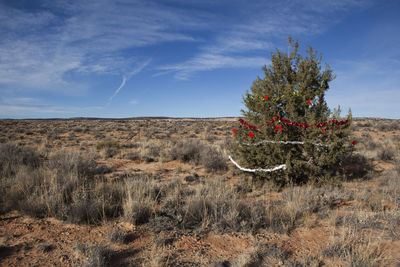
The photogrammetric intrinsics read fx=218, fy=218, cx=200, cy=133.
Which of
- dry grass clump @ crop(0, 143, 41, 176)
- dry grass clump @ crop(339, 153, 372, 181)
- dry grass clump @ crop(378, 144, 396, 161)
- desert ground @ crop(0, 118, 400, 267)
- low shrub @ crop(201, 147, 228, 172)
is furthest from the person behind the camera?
dry grass clump @ crop(378, 144, 396, 161)

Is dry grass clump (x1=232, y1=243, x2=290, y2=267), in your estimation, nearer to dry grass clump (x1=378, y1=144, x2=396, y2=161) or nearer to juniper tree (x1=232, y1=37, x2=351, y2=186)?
juniper tree (x1=232, y1=37, x2=351, y2=186)

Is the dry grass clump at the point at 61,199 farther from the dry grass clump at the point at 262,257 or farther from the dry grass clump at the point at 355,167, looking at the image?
the dry grass clump at the point at 355,167

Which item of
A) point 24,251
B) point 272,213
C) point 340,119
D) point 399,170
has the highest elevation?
point 340,119

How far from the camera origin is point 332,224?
405cm

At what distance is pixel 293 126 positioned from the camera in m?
6.02

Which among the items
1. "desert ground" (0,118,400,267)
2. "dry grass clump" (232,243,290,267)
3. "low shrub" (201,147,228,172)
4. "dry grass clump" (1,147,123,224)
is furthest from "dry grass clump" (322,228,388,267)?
"low shrub" (201,147,228,172)

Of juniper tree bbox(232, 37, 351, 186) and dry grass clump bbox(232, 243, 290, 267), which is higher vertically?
juniper tree bbox(232, 37, 351, 186)

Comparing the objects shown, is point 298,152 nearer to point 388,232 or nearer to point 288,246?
point 388,232

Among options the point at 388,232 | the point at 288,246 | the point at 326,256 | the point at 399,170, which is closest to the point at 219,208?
the point at 288,246

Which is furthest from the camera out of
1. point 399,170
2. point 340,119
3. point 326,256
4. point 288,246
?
point 399,170

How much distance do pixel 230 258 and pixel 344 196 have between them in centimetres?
366

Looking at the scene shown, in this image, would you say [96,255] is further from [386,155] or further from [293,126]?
[386,155]

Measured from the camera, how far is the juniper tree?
5684mm

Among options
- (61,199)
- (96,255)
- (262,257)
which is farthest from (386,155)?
(61,199)
